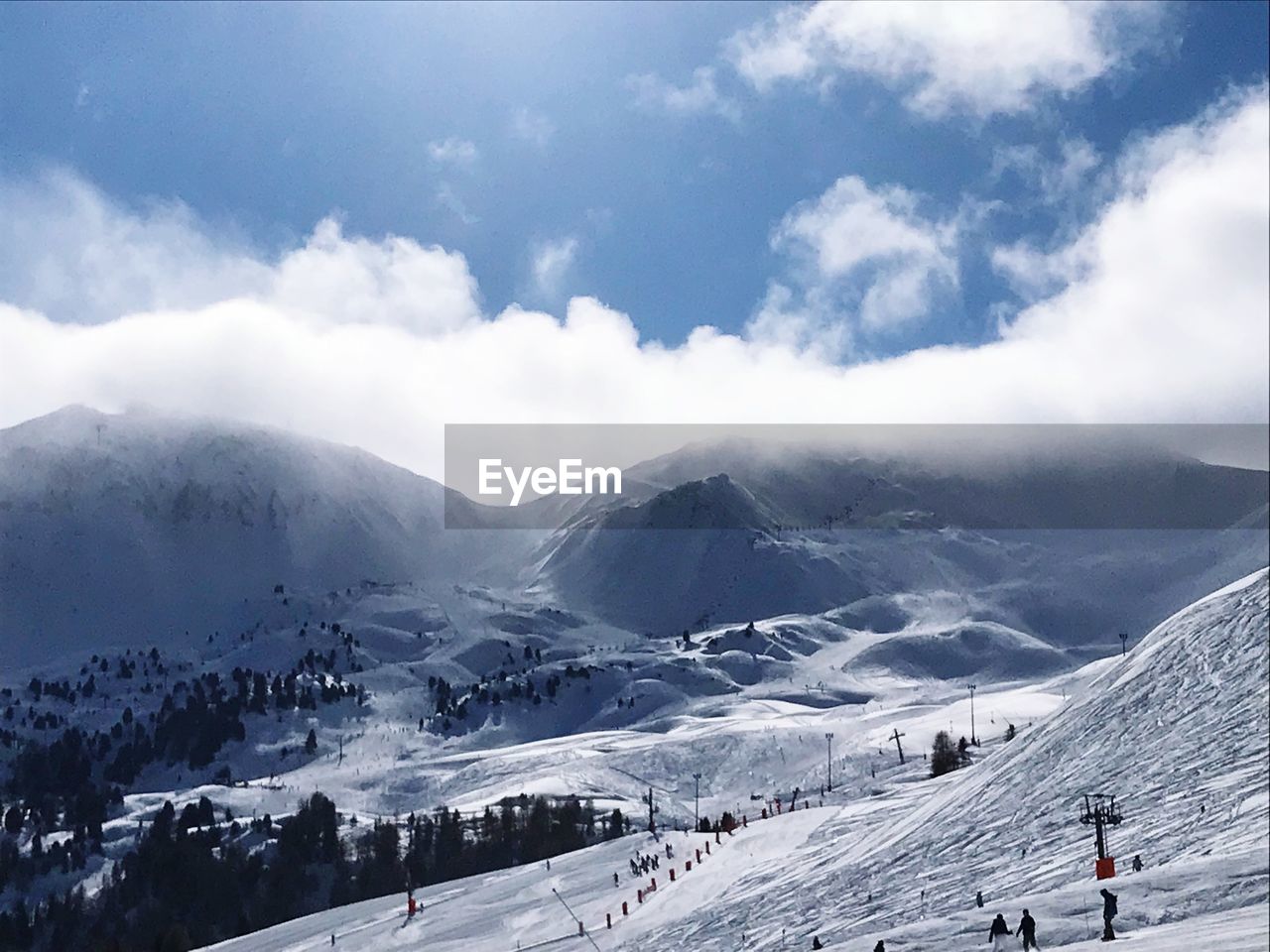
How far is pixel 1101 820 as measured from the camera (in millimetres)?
34438

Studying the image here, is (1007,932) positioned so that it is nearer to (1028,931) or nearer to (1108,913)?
(1028,931)

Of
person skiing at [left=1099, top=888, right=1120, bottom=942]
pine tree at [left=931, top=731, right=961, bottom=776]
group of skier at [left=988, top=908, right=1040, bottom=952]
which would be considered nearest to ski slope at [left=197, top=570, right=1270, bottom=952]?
person skiing at [left=1099, top=888, right=1120, bottom=942]

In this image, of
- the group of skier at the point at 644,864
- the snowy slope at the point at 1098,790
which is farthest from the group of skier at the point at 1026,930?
the group of skier at the point at 644,864

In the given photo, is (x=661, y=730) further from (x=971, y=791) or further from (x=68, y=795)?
(x=971, y=791)

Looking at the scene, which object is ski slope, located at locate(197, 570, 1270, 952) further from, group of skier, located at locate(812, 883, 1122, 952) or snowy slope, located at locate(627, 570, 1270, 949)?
group of skier, located at locate(812, 883, 1122, 952)

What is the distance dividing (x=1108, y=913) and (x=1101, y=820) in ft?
34.6

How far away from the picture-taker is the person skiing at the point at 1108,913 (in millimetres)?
24000

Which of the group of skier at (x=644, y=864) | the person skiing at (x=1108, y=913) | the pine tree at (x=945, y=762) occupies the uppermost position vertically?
the person skiing at (x=1108, y=913)

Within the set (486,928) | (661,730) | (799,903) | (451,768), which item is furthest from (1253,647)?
(661,730)

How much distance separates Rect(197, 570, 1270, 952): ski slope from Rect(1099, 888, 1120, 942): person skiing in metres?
0.41

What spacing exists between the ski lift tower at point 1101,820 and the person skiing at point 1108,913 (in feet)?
14.6

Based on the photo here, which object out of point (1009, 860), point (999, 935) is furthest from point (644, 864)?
point (999, 935)

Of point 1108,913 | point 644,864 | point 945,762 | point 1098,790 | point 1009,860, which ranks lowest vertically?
point 644,864

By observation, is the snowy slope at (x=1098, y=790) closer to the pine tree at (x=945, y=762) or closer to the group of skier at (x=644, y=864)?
the group of skier at (x=644, y=864)
